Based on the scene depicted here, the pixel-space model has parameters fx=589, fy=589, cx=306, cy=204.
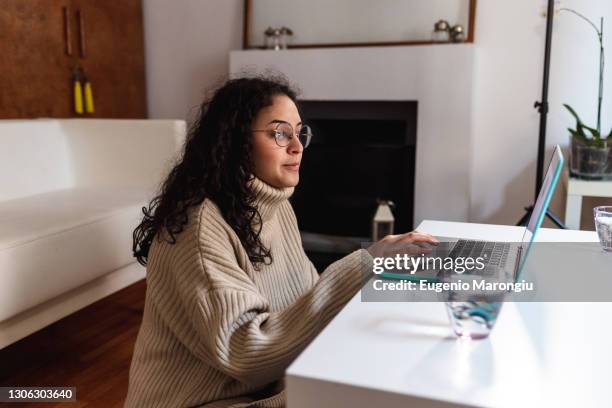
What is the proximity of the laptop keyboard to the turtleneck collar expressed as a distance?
32 cm

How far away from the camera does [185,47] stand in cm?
337

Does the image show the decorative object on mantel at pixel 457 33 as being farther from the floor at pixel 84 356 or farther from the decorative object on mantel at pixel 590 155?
the floor at pixel 84 356

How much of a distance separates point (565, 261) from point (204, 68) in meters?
2.64

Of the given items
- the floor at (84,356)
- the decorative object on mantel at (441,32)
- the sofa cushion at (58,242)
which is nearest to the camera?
the sofa cushion at (58,242)

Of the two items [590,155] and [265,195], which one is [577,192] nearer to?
[590,155]

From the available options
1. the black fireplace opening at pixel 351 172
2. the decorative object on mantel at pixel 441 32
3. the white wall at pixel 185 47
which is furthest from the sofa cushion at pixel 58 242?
the decorative object on mantel at pixel 441 32

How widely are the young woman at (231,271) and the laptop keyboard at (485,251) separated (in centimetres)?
7

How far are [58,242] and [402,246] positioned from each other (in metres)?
1.15

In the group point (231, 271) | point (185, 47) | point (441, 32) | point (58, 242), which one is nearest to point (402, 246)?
point (231, 271)

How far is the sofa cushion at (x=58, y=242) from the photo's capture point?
1.60 metres

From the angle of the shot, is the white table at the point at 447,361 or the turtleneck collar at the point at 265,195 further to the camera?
the turtleneck collar at the point at 265,195

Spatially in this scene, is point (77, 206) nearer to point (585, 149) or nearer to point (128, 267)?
point (128, 267)

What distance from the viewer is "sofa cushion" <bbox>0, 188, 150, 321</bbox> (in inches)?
62.8

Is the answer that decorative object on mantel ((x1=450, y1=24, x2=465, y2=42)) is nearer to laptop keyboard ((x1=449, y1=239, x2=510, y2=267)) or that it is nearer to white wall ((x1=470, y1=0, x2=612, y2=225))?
white wall ((x1=470, y1=0, x2=612, y2=225))
